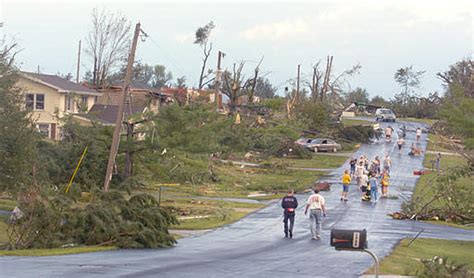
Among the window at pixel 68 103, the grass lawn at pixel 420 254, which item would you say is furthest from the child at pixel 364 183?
the window at pixel 68 103

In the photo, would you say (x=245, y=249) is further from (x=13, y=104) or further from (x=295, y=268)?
(x=13, y=104)

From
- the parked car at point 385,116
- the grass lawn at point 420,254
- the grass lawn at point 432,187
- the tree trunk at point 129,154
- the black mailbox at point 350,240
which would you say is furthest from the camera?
the parked car at point 385,116

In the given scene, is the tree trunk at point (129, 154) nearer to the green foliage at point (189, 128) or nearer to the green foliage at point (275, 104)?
the green foliage at point (189, 128)

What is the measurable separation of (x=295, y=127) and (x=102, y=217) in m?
50.0

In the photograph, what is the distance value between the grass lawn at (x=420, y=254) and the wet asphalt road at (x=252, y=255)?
0.46 metres

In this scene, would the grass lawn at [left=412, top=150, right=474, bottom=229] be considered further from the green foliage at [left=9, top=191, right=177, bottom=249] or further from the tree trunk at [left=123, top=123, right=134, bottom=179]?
the green foliage at [left=9, top=191, right=177, bottom=249]

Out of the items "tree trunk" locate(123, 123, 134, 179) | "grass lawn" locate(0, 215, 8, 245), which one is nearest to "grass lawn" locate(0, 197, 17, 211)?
"grass lawn" locate(0, 215, 8, 245)

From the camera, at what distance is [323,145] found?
3002 inches

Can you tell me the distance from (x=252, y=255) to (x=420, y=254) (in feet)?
18.9

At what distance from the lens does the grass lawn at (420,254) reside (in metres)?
21.6

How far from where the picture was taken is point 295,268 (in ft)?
67.2

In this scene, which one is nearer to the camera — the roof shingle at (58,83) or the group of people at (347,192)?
the group of people at (347,192)

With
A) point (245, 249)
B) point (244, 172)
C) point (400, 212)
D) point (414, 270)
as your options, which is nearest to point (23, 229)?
point (245, 249)

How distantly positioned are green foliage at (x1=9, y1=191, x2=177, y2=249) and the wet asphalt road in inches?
38.7
